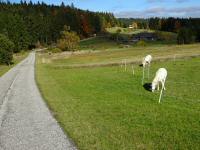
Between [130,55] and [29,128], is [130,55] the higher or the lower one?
the lower one

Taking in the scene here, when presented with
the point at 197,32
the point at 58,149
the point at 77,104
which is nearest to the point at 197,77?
the point at 77,104

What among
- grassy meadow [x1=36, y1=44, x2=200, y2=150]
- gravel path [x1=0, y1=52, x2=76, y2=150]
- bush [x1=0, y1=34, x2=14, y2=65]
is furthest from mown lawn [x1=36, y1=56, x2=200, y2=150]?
bush [x1=0, y1=34, x2=14, y2=65]

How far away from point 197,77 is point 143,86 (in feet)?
23.8

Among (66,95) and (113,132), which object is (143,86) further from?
(113,132)

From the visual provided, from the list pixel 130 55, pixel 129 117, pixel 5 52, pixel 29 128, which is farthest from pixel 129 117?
Result: pixel 5 52

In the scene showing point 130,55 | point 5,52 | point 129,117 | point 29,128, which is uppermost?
point 29,128

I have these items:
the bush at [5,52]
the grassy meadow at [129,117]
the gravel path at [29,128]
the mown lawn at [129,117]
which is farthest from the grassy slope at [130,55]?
the gravel path at [29,128]

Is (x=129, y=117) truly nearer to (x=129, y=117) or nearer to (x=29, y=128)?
(x=129, y=117)

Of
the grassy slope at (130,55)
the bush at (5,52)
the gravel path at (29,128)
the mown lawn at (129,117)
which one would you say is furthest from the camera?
the bush at (5,52)

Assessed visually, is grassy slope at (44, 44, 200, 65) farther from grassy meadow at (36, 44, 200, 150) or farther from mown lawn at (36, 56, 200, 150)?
mown lawn at (36, 56, 200, 150)

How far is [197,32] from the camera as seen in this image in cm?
16988

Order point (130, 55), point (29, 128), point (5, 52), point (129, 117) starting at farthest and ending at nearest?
point (5, 52), point (130, 55), point (129, 117), point (29, 128)

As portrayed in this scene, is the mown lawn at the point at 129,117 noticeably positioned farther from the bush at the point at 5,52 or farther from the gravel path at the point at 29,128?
the bush at the point at 5,52

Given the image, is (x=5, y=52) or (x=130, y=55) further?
(x=5, y=52)
